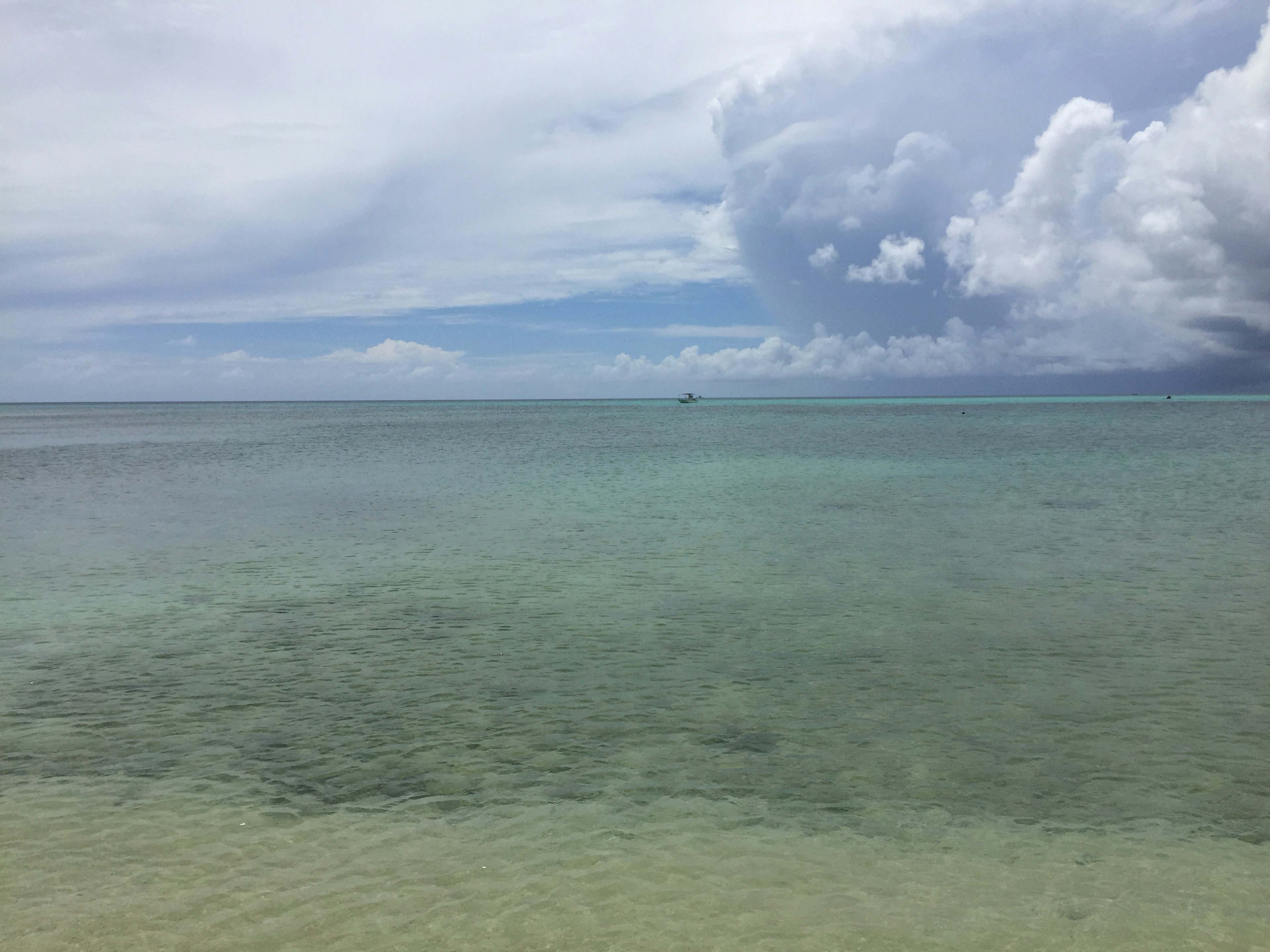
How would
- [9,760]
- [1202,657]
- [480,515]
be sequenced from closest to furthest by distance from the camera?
[9,760] < [1202,657] < [480,515]

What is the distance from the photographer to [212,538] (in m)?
29.3

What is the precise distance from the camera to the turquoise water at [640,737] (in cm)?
811

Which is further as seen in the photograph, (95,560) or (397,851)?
(95,560)

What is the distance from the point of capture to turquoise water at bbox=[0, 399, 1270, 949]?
26.6 feet

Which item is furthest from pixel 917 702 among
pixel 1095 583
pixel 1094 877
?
pixel 1095 583

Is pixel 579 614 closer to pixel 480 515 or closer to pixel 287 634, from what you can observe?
pixel 287 634

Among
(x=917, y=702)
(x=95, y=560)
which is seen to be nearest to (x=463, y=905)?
(x=917, y=702)

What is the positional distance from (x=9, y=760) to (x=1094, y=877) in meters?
12.3

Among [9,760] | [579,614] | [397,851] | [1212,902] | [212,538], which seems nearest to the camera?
[1212,902]

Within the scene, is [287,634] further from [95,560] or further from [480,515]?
[480,515]

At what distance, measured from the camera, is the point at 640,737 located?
12.1m

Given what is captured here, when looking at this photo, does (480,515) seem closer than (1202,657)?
No

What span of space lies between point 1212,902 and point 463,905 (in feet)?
21.5

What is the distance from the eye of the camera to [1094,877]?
850 cm
